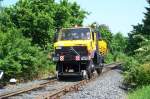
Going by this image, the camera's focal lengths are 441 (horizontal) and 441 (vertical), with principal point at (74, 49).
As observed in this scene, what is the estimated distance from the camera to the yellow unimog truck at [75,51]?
25.5 m

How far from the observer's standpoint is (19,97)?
16891mm

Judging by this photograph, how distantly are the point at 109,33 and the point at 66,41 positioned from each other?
4621 centimetres

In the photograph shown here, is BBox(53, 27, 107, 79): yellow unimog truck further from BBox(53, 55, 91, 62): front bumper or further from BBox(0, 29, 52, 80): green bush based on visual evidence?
BBox(0, 29, 52, 80): green bush

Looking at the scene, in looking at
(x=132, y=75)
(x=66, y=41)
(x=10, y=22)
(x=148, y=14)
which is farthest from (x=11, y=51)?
(x=148, y=14)

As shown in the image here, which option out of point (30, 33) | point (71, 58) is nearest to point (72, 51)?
point (71, 58)

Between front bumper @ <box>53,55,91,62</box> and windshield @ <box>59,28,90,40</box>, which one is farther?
windshield @ <box>59,28,90,40</box>

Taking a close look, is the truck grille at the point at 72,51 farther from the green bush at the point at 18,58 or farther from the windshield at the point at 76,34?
the green bush at the point at 18,58

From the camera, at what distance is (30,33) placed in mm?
33906

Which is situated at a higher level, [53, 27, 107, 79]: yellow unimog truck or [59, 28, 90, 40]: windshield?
[59, 28, 90, 40]: windshield

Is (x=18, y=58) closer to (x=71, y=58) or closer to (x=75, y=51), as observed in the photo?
(x=71, y=58)

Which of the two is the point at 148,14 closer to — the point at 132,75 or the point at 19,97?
the point at 132,75

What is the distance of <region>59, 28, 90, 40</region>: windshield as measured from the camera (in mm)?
26266

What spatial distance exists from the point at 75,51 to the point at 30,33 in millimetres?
9185

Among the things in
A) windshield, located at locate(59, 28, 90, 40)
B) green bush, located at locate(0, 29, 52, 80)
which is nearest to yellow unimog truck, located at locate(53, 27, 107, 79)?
windshield, located at locate(59, 28, 90, 40)
